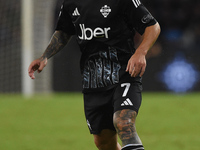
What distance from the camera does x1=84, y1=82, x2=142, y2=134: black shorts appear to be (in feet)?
12.2

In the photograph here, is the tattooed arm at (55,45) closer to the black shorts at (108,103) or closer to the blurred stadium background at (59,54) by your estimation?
the black shorts at (108,103)

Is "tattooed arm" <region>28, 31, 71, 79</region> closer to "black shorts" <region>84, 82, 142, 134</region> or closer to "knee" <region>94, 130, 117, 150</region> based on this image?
"black shorts" <region>84, 82, 142, 134</region>

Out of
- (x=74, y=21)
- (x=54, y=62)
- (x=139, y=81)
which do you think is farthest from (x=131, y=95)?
(x=54, y=62)

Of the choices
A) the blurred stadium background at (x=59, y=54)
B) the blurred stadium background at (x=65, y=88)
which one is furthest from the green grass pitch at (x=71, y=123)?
the blurred stadium background at (x=59, y=54)

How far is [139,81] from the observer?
3906 millimetres

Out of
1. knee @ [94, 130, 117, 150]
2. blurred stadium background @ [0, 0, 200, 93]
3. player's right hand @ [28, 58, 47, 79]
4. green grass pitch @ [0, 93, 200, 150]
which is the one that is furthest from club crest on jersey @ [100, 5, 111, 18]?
blurred stadium background @ [0, 0, 200, 93]

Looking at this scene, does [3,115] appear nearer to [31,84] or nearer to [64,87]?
[31,84]

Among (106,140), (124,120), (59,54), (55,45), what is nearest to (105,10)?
(55,45)

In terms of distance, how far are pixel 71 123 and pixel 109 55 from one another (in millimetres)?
5549

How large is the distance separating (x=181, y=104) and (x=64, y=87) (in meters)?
4.63

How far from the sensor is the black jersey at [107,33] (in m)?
3.87

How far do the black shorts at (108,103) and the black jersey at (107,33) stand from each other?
0.24 ft

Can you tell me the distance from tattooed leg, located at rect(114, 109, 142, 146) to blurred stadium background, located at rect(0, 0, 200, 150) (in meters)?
2.84

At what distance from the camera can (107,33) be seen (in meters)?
3.95
